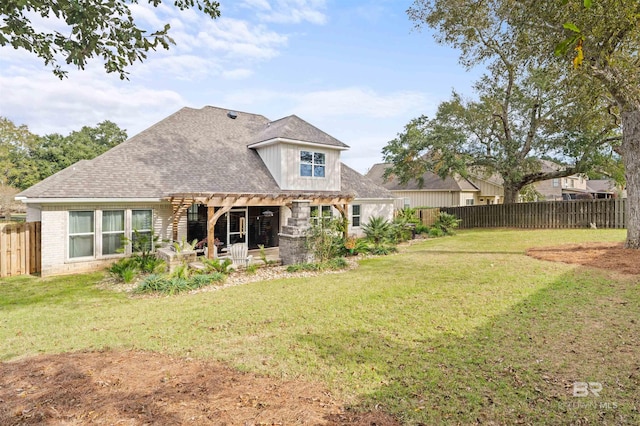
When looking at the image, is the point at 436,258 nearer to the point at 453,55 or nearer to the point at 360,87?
the point at 360,87

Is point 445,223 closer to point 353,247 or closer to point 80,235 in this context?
Answer: point 353,247

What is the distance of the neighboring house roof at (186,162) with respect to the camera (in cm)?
1128

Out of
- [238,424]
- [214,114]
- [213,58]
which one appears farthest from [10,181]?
[238,424]

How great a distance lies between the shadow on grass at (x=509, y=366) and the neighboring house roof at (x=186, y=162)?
9.53 metres

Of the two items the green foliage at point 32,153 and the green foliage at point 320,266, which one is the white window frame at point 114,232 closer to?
the green foliage at point 320,266

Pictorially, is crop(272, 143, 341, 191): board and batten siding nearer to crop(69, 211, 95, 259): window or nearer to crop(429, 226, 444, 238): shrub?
crop(429, 226, 444, 238): shrub

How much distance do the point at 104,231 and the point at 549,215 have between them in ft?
76.3

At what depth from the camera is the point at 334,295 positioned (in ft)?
24.5

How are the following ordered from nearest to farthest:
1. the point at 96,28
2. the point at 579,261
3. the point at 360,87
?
the point at 96,28, the point at 579,261, the point at 360,87

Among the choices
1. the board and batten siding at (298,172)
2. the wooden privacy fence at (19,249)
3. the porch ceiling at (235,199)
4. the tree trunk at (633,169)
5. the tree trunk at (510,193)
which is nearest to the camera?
the wooden privacy fence at (19,249)

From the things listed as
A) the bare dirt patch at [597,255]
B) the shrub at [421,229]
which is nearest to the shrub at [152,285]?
the bare dirt patch at [597,255]

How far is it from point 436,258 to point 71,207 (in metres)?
12.3

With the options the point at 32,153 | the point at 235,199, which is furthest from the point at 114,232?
the point at 32,153

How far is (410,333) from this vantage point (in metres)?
5.11
